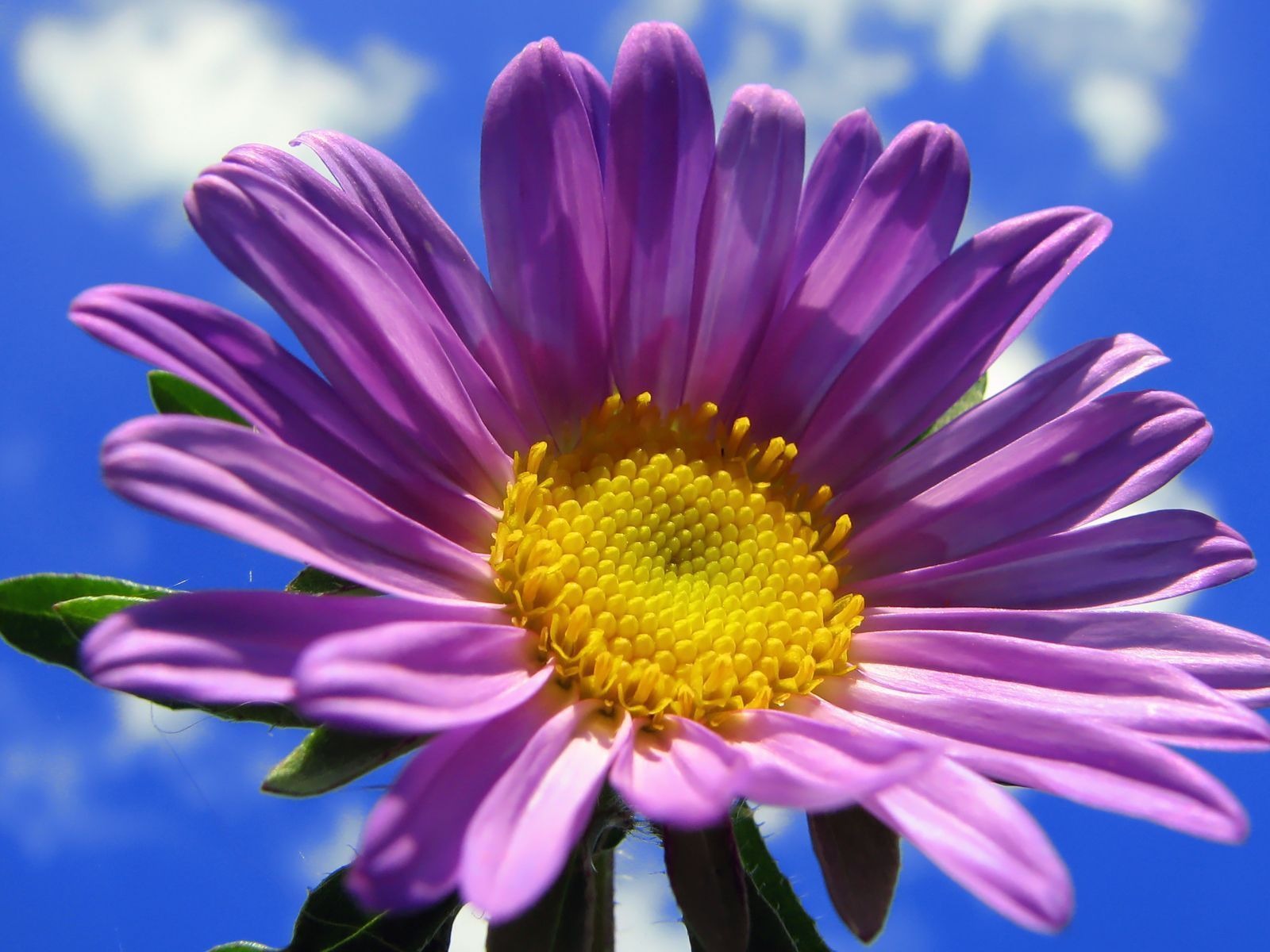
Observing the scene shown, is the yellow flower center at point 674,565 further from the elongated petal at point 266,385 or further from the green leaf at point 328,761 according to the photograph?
the green leaf at point 328,761

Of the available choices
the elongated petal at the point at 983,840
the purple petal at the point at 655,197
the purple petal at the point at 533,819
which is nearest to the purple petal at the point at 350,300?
the purple petal at the point at 655,197

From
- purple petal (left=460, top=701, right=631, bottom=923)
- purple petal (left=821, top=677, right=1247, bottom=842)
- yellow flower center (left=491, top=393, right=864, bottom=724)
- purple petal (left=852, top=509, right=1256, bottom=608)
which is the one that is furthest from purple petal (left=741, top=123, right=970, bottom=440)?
purple petal (left=460, top=701, right=631, bottom=923)

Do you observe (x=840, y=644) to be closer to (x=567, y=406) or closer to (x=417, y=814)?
(x=567, y=406)

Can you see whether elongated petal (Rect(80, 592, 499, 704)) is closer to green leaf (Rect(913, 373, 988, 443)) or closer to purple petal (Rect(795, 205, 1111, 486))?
purple petal (Rect(795, 205, 1111, 486))

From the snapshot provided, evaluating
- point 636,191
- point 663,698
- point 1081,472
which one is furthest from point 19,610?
point 1081,472

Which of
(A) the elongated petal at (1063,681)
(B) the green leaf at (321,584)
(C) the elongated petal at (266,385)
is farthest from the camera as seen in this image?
(B) the green leaf at (321,584)

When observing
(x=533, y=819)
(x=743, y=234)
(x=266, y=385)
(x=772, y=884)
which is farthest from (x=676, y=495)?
(x=533, y=819)

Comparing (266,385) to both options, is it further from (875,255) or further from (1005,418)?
(1005,418)
